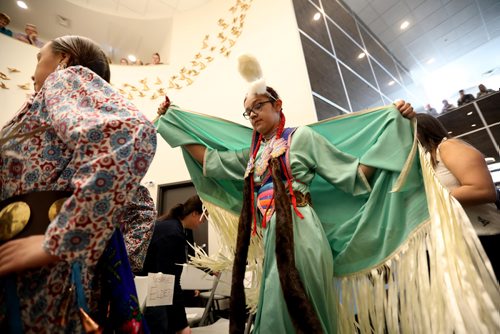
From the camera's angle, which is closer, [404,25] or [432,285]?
[432,285]

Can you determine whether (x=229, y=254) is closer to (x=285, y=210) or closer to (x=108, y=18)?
(x=285, y=210)

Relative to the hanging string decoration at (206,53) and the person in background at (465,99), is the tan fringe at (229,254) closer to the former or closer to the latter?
the hanging string decoration at (206,53)

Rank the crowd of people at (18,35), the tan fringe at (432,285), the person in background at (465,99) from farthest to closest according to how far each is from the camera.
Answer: the person in background at (465,99), the crowd of people at (18,35), the tan fringe at (432,285)

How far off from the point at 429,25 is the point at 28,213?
21.4 ft

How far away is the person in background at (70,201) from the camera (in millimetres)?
405

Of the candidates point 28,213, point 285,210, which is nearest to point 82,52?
point 28,213

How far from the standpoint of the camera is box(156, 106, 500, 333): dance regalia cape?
665 millimetres

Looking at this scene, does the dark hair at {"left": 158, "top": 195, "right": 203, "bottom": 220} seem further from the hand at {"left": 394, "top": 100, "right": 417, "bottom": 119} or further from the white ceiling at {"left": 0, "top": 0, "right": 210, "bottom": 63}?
the white ceiling at {"left": 0, "top": 0, "right": 210, "bottom": 63}

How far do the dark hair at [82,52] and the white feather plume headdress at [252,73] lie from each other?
0.64m

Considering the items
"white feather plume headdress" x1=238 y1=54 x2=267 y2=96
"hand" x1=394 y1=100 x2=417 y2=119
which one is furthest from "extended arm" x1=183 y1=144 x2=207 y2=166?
"hand" x1=394 y1=100 x2=417 y2=119

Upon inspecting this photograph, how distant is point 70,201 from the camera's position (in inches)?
16.0

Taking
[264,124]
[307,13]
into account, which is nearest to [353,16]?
[307,13]

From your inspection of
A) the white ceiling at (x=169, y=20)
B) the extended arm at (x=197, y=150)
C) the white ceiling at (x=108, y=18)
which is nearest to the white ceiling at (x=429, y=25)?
the white ceiling at (x=169, y=20)

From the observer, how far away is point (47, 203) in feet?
1.52
